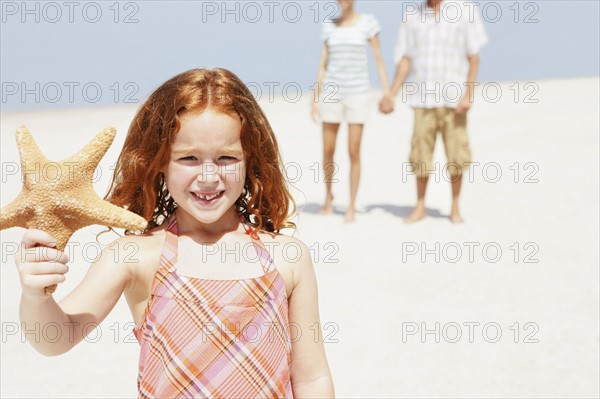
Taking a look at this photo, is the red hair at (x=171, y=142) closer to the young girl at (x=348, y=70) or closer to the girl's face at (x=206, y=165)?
the girl's face at (x=206, y=165)

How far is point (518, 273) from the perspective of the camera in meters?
5.81

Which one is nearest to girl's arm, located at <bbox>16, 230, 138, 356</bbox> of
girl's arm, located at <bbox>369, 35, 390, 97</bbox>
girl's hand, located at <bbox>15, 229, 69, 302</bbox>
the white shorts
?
girl's hand, located at <bbox>15, 229, 69, 302</bbox>

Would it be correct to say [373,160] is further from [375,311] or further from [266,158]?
[266,158]

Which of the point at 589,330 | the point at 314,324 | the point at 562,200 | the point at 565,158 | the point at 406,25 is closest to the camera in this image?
the point at 314,324

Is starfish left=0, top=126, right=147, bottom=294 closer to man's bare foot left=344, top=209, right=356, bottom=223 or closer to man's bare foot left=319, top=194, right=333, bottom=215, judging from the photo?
man's bare foot left=344, top=209, right=356, bottom=223

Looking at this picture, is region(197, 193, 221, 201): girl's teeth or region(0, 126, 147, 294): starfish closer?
region(0, 126, 147, 294): starfish

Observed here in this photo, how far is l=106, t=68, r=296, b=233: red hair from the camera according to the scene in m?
2.12

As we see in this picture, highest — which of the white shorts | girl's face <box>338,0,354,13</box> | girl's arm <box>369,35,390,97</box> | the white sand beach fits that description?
girl's face <box>338,0,354,13</box>

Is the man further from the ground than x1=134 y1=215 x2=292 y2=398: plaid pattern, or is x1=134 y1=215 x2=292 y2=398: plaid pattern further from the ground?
the man

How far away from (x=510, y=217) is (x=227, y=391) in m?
5.71

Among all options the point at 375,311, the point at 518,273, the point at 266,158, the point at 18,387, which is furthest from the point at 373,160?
the point at 266,158

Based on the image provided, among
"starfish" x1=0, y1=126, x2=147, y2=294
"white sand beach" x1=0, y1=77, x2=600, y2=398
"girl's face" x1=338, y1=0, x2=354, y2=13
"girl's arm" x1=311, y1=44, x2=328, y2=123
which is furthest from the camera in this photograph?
"girl's arm" x1=311, y1=44, x2=328, y2=123

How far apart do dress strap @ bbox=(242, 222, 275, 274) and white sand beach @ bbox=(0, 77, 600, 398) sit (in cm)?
40

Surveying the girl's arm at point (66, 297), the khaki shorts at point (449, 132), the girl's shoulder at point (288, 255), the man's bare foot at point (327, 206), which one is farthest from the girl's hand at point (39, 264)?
the man's bare foot at point (327, 206)
